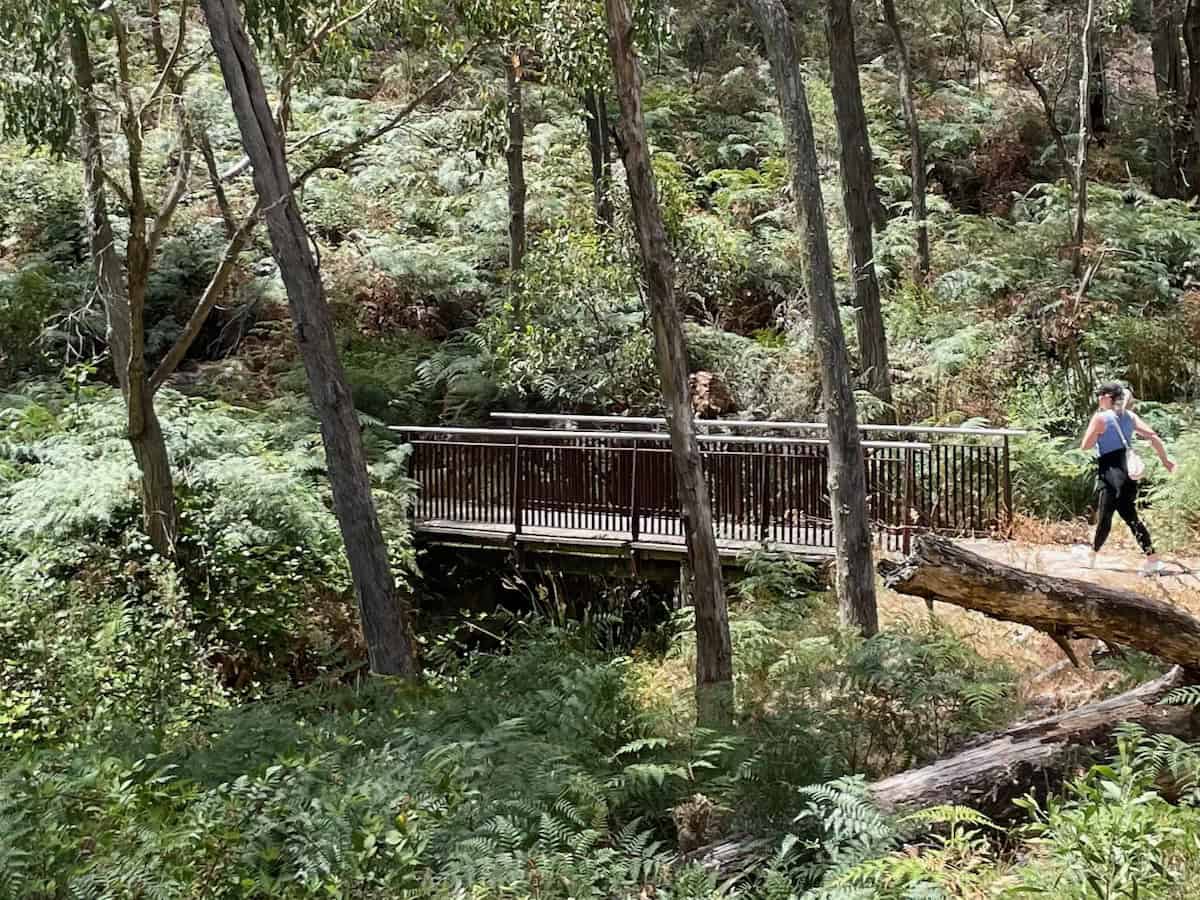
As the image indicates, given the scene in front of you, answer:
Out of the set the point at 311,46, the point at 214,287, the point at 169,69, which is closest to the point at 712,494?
the point at 214,287

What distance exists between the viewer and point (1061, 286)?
17.2 m

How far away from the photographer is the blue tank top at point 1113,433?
10102mm

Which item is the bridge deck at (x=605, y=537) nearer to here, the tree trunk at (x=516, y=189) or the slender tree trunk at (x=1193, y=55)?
the tree trunk at (x=516, y=189)

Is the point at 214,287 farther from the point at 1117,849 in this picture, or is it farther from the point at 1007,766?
the point at 1117,849

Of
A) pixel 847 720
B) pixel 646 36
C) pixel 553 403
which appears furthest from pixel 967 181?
pixel 847 720

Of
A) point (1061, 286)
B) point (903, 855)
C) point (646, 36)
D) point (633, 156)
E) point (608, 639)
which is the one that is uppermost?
point (646, 36)

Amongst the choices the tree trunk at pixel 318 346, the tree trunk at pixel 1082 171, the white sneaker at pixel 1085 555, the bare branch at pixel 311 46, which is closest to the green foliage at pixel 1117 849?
the tree trunk at pixel 318 346

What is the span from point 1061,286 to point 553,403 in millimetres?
8195

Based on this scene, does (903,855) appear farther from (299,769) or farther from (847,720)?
(299,769)

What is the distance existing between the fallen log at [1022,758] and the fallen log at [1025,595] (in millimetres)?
489

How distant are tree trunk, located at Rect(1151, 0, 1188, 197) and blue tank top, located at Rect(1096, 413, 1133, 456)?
1519 cm

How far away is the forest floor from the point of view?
6.92 meters

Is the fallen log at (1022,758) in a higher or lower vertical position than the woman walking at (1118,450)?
lower

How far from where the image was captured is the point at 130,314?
34.1 ft
